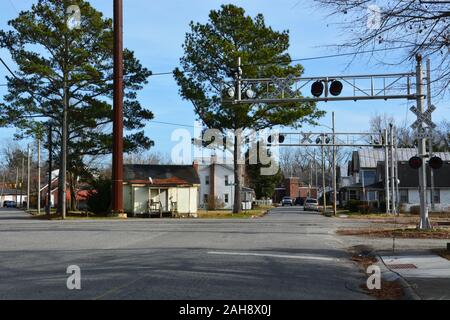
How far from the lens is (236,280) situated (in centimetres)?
1091

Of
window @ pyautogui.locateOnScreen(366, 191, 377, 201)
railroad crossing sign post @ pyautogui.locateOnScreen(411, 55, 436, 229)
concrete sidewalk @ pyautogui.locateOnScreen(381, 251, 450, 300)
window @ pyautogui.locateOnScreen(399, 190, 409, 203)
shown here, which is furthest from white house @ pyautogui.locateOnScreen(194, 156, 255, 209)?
concrete sidewalk @ pyautogui.locateOnScreen(381, 251, 450, 300)

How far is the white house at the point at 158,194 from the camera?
45469mm

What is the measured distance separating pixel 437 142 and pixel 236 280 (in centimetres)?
8315

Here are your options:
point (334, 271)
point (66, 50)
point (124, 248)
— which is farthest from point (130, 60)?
point (334, 271)

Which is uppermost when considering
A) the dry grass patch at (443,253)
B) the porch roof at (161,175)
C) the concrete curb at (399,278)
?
the porch roof at (161,175)

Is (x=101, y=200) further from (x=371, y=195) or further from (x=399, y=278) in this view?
(x=371, y=195)

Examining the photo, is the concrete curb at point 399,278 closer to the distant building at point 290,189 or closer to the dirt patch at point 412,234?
the dirt patch at point 412,234

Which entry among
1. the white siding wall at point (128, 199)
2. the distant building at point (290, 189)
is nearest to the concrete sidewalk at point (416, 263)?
the white siding wall at point (128, 199)

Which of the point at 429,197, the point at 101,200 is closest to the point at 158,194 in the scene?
the point at 101,200

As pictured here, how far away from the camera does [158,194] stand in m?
46.0

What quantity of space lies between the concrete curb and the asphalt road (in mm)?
593

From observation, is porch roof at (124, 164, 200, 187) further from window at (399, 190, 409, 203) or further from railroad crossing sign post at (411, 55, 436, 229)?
railroad crossing sign post at (411, 55, 436, 229)

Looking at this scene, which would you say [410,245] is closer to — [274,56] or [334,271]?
[334,271]

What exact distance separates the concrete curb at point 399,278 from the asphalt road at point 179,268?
593 millimetres
